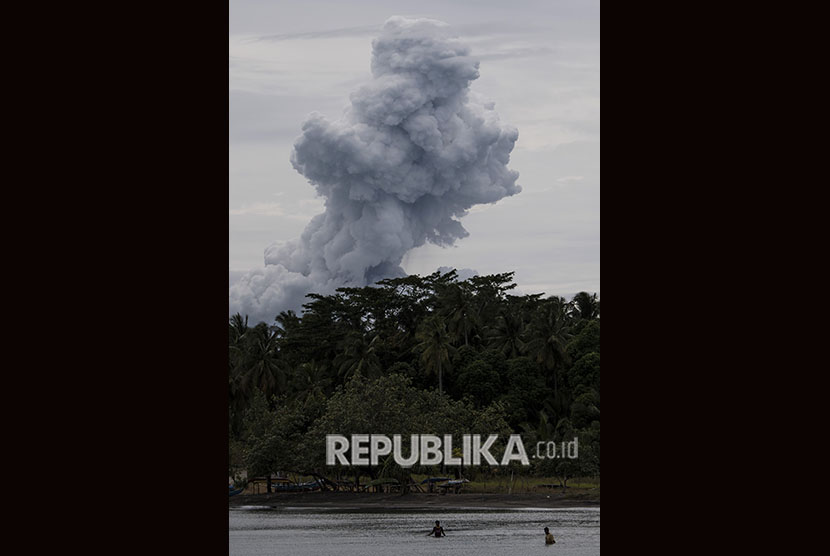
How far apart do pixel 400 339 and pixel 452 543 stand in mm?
8829

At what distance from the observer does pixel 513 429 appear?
93.7 feet

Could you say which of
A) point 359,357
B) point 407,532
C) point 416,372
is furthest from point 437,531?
point 359,357

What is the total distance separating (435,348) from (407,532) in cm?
586

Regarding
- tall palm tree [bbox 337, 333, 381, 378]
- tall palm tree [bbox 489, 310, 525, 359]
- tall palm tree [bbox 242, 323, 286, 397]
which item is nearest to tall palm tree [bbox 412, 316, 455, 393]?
tall palm tree [bbox 337, 333, 381, 378]

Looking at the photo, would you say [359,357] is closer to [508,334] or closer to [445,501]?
[508,334]

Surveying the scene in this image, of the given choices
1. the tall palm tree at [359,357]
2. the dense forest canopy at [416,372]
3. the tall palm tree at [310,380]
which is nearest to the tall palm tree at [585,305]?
the dense forest canopy at [416,372]

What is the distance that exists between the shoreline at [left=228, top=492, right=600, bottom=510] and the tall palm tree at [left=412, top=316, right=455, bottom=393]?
2719 mm

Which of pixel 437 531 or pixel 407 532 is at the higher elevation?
pixel 437 531

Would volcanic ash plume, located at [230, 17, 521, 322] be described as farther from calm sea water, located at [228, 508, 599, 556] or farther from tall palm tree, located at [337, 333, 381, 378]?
calm sea water, located at [228, 508, 599, 556]

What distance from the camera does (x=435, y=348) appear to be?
27625 mm

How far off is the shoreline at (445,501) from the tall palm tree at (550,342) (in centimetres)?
331
